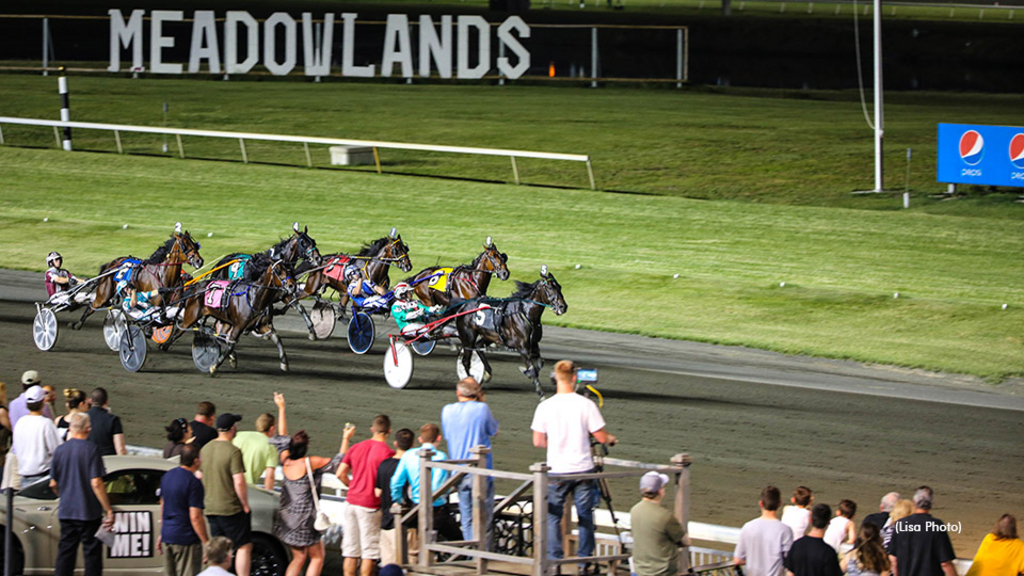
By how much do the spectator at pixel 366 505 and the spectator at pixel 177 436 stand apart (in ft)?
4.48

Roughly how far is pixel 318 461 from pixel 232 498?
72 cm

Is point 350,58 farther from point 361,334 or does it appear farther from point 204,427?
point 204,427

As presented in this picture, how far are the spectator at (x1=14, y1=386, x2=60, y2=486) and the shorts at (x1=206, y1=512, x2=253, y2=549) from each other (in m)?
1.74

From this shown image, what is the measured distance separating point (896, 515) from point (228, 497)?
4.39 metres

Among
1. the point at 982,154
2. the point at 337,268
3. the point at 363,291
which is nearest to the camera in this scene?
the point at 363,291

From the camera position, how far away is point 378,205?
28.6 m

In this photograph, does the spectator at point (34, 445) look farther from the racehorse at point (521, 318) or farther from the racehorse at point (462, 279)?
the racehorse at point (462, 279)

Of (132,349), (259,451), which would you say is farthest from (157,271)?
(259,451)

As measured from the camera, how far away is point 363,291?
16703 millimetres

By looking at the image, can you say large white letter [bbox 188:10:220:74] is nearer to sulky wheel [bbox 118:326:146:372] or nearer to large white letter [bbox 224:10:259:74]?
large white letter [bbox 224:10:259:74]

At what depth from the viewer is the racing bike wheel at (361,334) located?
56.1 ft

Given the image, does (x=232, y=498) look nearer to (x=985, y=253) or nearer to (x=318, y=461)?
(x=318, y=461)

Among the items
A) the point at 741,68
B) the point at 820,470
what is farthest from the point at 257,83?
the point at 820,470

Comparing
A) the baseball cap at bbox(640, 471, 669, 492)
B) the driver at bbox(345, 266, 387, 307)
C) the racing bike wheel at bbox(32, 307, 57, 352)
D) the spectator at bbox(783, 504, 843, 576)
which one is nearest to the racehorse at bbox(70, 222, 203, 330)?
the racing bike wheel at bbox(32, 307, 57, 352)
